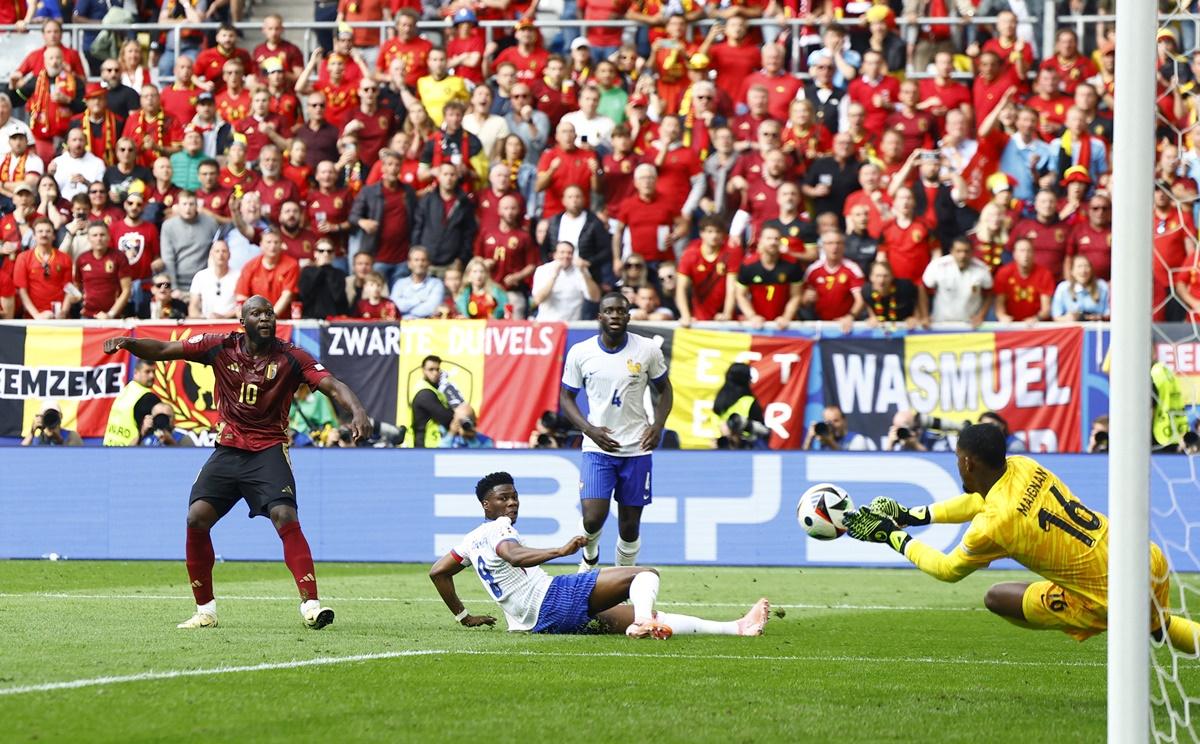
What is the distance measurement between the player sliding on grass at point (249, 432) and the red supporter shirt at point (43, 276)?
10.6 m

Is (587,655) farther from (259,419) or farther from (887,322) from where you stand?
(887,322)

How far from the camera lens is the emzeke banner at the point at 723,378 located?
Answer: 19312mm

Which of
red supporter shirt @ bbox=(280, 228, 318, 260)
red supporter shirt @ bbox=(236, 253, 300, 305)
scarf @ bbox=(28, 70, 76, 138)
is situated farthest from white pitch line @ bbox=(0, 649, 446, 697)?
scarf @ bbox=(28, 70, 76, 138)

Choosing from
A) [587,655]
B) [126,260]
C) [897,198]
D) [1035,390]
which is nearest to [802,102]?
[897,198]

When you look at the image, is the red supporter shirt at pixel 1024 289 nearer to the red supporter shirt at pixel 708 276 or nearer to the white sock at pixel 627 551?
the red supporter shirt at pixel 708 276

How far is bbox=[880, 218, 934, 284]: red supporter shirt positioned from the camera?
19875 mm

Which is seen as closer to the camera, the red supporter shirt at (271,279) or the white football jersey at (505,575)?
the white football jersey at (505,575)

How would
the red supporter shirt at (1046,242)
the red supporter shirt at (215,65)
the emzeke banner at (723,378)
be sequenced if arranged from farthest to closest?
1. the red supporter shirt at (215,65)
2. the red supporter shirt at (1046,242)
3. the emzeke banner at (723,378)

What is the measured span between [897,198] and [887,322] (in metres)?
1.58

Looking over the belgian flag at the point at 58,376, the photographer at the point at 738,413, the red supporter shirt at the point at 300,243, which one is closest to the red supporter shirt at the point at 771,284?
the photographer at the point at 738,413

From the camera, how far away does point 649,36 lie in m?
23.6

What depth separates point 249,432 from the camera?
1170 cm

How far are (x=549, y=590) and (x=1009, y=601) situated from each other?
3188 mm

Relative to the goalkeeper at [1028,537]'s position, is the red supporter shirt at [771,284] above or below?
above
